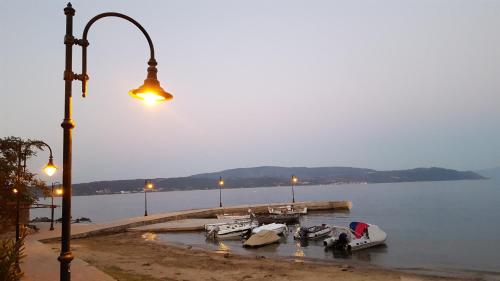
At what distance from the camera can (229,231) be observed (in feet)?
131

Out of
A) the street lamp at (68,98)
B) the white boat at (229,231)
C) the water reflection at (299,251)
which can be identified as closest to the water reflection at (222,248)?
the white boat at (229,231)

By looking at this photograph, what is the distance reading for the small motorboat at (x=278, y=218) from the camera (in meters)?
49.9

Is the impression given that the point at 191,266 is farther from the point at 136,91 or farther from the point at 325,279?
the point at 136,91

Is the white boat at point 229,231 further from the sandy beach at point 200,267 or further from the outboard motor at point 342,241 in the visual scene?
the outboard motor at point 342,241

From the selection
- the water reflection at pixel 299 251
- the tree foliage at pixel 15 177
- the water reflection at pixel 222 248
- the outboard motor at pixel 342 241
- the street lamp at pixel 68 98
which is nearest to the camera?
the street lamp at pixel 68 98

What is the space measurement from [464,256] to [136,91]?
3601 centimetres

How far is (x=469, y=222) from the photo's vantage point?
6372cm

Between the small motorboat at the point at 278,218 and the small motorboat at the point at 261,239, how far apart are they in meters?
13.0

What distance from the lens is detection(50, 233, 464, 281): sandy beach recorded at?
2008 centimetres

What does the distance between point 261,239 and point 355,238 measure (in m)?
8.98

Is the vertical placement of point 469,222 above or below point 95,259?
below

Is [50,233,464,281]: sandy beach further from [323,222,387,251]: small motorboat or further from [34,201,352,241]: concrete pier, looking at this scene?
[323,222,387,251]: small motorboat

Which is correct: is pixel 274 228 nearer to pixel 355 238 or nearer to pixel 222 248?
pixel 222 248

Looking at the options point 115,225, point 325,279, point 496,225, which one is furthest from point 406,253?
point 496,225
